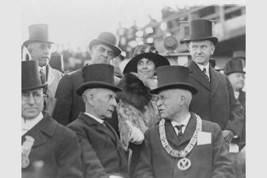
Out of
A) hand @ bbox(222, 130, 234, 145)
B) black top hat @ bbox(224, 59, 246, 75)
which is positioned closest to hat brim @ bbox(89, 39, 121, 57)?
black top hat @ bbox(224, 59, 246, 75)

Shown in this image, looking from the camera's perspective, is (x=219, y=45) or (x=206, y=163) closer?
(x=206, y=163)

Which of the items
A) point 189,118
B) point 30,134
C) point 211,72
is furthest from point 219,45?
point 30,134

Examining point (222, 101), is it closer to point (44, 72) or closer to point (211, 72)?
point (211, 72)

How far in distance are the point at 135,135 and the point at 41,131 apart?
1.91ft

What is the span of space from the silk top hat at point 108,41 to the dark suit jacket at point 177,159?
0.56 meters

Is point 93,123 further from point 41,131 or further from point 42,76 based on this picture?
point 42,76

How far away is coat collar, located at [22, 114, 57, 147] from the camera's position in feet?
10.9

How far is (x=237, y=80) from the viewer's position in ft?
12.3

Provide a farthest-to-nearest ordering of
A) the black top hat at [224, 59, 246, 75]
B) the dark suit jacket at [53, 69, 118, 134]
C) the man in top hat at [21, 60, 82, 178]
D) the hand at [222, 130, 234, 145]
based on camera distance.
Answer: the black top hat at [224, 59, 246, 75], the hand at [222, 130, 234, 145], the dark suit jacket at [53, 69, 118, 134], the man in top hat at [21, 60, 82, 178]

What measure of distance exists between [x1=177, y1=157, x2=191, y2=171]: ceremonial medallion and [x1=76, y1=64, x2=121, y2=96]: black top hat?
605mm

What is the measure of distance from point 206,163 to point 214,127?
24cm

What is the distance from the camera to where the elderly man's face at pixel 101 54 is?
3.52 meters

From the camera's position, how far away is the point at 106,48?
3549 millimetres

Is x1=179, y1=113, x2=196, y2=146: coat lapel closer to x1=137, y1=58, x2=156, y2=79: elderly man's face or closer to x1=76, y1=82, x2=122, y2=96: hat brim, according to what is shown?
x1=137, y1=58, x2=156, y2=79: elderly man's face
